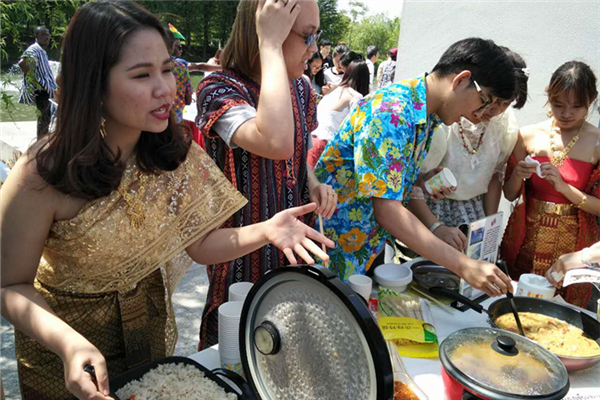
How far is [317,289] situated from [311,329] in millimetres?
80

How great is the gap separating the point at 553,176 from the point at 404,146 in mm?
1096

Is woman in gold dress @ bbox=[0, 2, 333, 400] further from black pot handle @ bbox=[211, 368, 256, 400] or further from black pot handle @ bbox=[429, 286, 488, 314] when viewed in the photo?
black pot handle @ bbox=[429, 286, 488, 314]

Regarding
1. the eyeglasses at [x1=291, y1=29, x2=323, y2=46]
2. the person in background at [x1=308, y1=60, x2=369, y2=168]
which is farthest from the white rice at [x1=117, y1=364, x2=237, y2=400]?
the person in background at [x1=308, y1=60, x2=369, y2=168]

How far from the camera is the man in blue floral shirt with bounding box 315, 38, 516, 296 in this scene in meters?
1.47

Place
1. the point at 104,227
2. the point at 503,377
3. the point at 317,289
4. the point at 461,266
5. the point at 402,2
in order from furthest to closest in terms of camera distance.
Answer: the point at 402,2, the point at 461,266, the point at 104,227, the point at 503,377, the point at 317,289

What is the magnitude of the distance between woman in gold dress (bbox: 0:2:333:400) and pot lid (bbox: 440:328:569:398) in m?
0.39

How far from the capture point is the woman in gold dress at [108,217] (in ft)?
3.45

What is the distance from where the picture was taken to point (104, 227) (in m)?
1.15

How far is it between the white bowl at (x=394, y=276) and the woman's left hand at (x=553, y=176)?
3.17ft

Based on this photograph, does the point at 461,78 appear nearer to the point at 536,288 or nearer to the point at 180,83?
the point at 536,288

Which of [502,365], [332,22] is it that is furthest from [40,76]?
[332,22]

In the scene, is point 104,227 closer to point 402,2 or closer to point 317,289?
point 317,289

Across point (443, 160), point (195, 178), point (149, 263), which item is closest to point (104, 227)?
point (149, 263)

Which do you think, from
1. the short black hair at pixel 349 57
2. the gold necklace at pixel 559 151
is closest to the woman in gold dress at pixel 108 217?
the gold necklace at pixel 559 151
